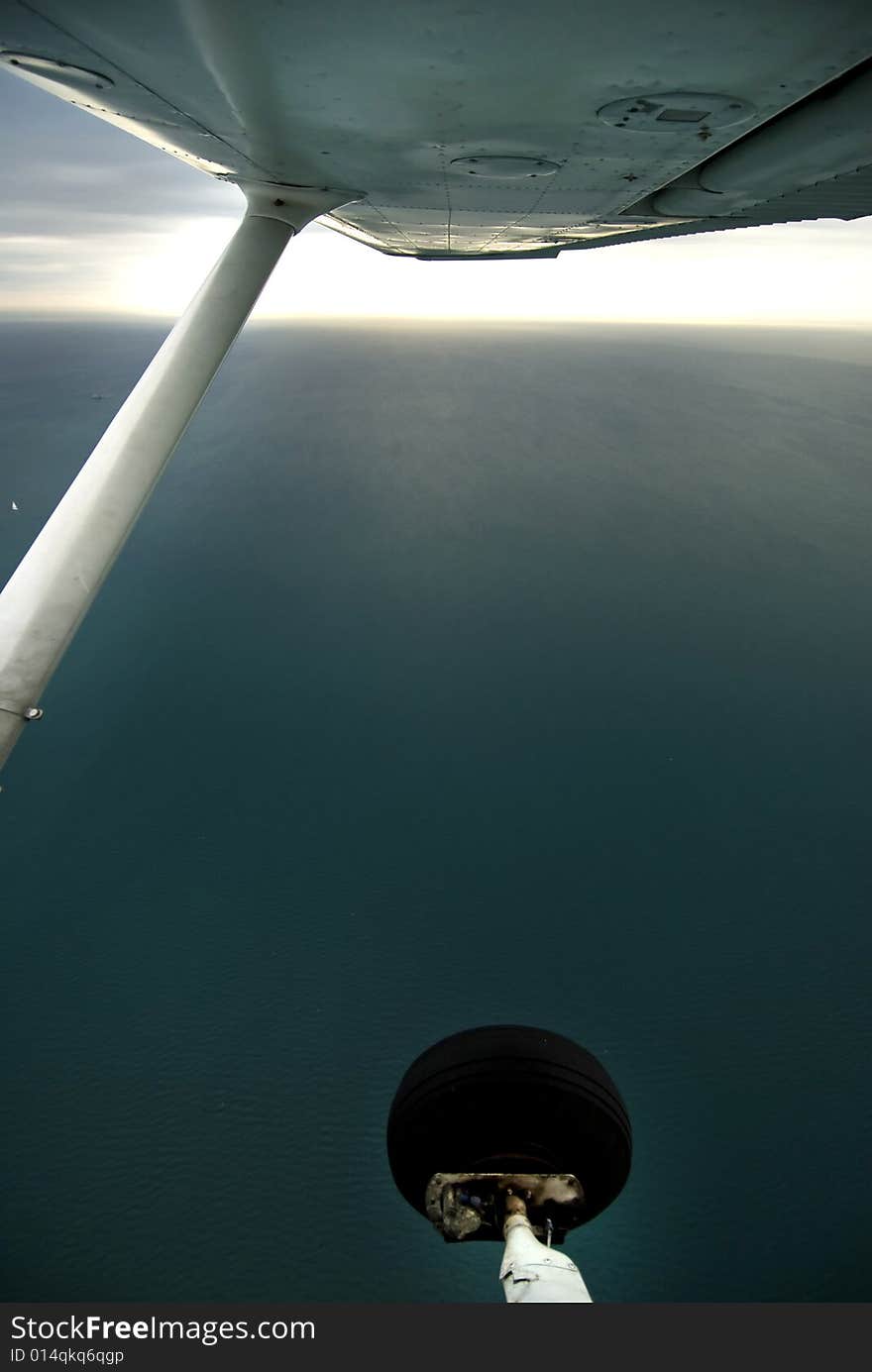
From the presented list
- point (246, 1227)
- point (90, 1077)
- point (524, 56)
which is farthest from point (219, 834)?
point (524, 56)

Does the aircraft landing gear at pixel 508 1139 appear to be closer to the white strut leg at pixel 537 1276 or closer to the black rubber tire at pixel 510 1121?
the black rubber tire at pixel 510 1121

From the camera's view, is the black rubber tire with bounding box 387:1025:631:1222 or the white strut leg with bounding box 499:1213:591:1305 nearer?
the white strut leg with bounding box 499:1213:591:1305

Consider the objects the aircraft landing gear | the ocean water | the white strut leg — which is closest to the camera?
the white strut leg

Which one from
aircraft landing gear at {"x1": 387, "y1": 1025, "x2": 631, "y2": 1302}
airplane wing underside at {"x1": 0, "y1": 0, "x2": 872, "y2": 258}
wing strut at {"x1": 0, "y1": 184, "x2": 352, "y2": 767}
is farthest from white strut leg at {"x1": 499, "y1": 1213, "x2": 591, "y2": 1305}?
airplane wing underside at {"x1": 0, "y1": 0, "x2": 872, "y2": 258}

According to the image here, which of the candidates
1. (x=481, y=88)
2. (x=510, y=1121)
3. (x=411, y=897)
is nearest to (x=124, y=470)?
(x=481, y=88)

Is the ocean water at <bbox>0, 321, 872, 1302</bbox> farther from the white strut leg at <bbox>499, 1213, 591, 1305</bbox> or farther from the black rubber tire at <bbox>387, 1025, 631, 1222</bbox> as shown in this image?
the white strut leg at <bbox>499, 1213, 591, 1305</bbox>

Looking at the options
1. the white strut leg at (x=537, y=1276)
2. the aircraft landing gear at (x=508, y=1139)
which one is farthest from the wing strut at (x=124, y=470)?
the white strut leg at (x=537, y=1276)

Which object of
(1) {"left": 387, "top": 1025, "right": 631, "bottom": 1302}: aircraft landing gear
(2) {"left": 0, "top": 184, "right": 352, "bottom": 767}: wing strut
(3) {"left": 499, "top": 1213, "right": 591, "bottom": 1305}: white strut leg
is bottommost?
(3) {"left": 499, "top": 1213, "right": 591, "bottom": 1305}: white strut leg
